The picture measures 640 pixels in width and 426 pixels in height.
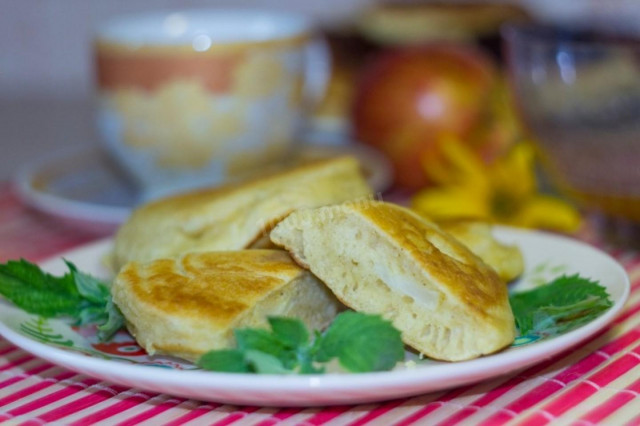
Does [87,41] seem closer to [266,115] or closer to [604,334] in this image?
[266,115]

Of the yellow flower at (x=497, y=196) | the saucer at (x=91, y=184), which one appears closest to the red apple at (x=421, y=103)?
the saucer at (x=91, y=184)

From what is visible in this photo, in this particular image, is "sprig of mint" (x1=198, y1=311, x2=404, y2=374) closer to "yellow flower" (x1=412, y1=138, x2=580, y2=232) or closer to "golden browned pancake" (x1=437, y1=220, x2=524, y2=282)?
"golden browned pancake" (x1=437, y1=220, x2=524, y2=282)

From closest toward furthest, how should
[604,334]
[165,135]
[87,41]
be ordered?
[604,334] → [165,135] → [87,41]

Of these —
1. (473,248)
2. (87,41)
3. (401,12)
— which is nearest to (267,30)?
(401,12)

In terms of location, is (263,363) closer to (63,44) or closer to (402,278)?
(402,278)

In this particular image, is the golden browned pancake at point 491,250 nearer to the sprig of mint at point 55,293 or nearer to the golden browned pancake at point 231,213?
the golden browned pancake at point 231,213

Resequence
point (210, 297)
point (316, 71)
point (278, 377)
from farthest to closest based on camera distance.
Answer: point (316, 71) → point (210, 297) → point (278, 377)

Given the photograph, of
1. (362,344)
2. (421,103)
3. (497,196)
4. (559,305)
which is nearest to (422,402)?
(362,344)

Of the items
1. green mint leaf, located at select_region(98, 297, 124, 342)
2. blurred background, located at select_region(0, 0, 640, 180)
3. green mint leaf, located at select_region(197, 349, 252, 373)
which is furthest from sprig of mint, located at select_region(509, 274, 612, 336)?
blurred background, located at select_region(0, 0, 640, 180)
